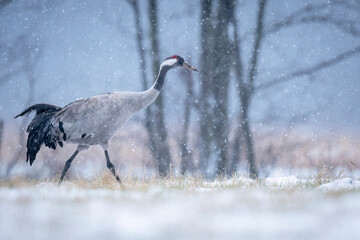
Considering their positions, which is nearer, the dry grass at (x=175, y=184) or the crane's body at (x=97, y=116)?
the dry grass at (x=175, y=184)

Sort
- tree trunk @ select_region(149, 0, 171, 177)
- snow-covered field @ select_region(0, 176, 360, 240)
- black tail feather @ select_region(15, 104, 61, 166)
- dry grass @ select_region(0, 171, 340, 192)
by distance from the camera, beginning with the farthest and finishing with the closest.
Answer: tree trunk @ select_region(149, 0, 171, 177) → black tail feather @ select_region(15, 104, 61, 166) → dry grass @ select_region(0, 171, 340, 192) → snow-covered field @ select_region(0, 176, 360, 240)

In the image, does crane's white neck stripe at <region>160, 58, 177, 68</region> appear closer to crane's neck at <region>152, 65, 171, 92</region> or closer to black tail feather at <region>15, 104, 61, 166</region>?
crane's neck at <region>152, 65, 171, 92</region>

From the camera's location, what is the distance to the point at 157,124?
805 centimetres

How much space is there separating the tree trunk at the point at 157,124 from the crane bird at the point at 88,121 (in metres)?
1.66

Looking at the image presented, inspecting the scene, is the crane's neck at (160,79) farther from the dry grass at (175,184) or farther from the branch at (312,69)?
the branch at (312,69)

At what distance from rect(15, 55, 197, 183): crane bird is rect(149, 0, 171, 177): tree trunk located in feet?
5.44

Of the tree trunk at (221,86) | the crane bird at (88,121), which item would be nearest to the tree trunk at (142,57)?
the tree trunk at (221,86)

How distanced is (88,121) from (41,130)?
887 millimetres

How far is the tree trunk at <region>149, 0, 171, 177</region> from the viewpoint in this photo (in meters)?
7.90

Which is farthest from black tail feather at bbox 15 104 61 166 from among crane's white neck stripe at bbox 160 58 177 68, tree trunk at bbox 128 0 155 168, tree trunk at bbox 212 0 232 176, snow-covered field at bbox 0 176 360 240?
tree trunk at bbox 212 0 232 176

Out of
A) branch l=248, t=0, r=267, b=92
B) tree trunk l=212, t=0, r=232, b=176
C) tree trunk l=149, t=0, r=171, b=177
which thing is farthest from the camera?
branch l=248, t=0, r=267, b=92

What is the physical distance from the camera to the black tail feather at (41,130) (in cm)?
614

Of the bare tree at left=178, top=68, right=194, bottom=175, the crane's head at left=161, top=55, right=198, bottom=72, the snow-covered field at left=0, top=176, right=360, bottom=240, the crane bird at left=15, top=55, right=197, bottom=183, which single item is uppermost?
the crane's head at left=161, top=55, right=198, bottom=72

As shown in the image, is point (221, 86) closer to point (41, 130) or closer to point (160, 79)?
point (160, 79)
